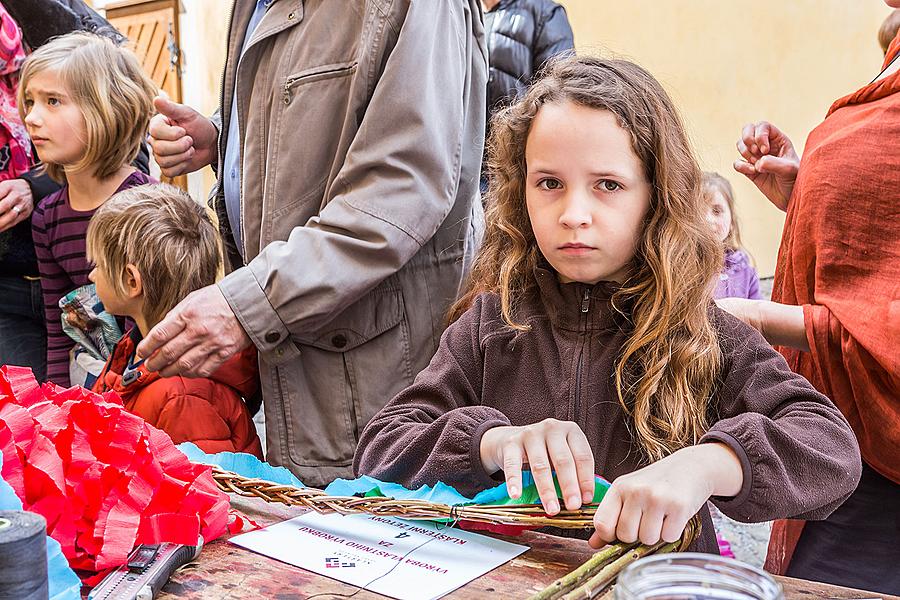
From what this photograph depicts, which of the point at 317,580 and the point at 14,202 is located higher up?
the point at 14,202

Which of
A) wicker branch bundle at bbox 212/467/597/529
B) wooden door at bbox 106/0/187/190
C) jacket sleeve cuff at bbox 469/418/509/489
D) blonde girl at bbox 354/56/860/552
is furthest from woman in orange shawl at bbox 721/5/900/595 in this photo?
wooden door at bbox 106/0/187/190

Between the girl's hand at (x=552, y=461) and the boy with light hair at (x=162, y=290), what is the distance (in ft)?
3.76

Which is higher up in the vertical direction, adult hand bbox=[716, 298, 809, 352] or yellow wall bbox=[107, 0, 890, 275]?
yellow wall bbox=[107, 0, 890, 275]

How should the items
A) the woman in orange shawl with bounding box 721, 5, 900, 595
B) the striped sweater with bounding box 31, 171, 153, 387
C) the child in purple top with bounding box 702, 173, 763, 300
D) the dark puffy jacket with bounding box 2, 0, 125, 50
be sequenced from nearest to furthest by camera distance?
the woman in orange shawl with bounding box 721, 5, 900, 595 → the striped sweater with bounding box 31, 171, 153, 387 → the dark puffy jacket with bounding box 2, 0, 125, 50 → the child in purple top with bounding box 702, 173, 763, 300

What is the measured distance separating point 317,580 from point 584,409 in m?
0.55

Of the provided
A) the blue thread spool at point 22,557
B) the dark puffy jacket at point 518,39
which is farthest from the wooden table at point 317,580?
the dark puffy jacket at point 518,39

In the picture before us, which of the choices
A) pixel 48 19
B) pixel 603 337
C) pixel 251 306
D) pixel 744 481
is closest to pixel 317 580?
pixel 744 481

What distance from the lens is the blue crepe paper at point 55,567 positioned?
87 cm

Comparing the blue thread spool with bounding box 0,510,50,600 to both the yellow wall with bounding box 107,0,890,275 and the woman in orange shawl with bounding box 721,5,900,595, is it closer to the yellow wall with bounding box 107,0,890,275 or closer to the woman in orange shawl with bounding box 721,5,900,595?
the woman in orange shawl with bounding box 721,5,900,595

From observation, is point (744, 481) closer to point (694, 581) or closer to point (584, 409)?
point (584, 409)

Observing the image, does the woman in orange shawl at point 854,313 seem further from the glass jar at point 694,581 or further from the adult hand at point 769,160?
the glass jar at point 694,581

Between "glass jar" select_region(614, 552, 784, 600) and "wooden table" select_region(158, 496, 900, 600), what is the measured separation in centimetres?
29

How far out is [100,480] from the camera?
1.02 meters

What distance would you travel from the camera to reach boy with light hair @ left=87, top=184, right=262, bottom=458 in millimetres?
2111
